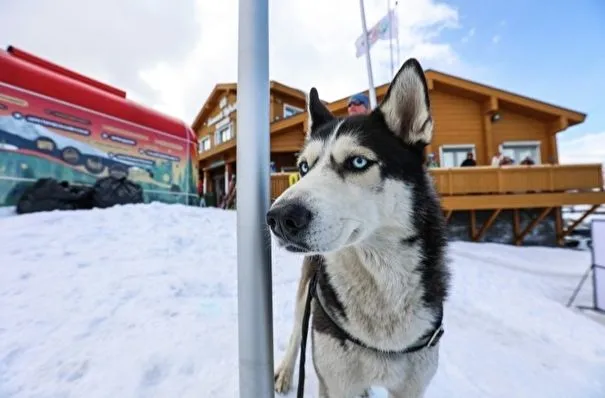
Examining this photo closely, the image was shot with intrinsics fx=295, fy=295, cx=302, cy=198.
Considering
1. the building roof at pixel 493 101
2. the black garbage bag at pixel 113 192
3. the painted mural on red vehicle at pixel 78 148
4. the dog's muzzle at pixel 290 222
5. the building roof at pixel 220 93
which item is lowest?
the dog's muzzle at pixel 290 222

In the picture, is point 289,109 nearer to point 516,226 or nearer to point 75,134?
point 75,134

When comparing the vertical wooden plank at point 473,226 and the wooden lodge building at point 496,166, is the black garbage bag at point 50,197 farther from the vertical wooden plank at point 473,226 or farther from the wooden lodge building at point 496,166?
the vertical wooden plank at point 473,226

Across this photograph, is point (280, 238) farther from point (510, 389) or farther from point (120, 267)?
point (120, 267)

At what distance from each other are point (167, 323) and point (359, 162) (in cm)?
225

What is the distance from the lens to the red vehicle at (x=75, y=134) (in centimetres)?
596

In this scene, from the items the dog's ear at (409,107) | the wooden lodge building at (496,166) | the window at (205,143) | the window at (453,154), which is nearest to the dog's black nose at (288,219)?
the dog's ear at (409,107)

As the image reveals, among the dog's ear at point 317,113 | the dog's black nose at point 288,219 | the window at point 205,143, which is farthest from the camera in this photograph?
the window at point 205,143

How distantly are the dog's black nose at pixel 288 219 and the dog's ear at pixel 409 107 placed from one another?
770 millimetres

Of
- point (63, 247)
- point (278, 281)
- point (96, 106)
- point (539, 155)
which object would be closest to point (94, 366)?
point (278, 281)

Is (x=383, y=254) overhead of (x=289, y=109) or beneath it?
beneath

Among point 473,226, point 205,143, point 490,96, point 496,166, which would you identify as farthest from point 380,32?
point 205,143

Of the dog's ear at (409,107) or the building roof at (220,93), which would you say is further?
the building roof at (220,93)

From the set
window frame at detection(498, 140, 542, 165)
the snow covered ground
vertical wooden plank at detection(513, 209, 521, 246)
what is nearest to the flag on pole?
window frame at detection(498, 140, 542, 165)

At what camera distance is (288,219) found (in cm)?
108
